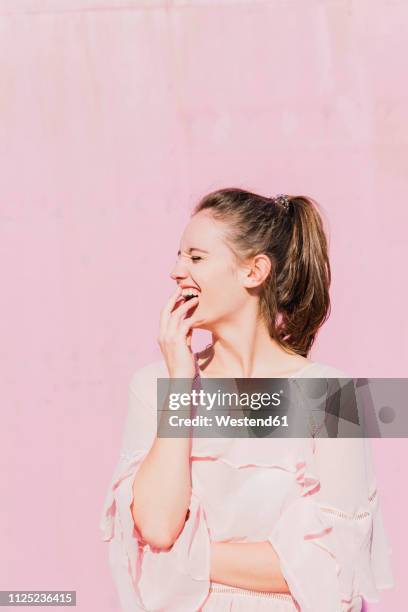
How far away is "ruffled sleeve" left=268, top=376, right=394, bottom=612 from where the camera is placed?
5.45ft

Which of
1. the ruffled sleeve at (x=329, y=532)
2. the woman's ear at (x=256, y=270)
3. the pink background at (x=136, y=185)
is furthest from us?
the pink background at (x=136, y=185)

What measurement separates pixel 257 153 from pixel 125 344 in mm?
671

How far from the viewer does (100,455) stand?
2.67m

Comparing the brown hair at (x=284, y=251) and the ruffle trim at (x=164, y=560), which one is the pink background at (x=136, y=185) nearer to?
the brown hair at (x=284, y=251)

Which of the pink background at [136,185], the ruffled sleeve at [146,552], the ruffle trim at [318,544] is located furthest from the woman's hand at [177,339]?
the pink background at [136,185]

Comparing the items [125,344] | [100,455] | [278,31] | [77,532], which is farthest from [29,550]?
[278,31]

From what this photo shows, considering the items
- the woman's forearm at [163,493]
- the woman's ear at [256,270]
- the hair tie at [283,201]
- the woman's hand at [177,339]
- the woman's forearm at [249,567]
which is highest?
the hair tie at [283,201]

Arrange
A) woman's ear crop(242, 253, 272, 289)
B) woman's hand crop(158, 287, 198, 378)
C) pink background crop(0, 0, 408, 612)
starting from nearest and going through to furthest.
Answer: woman's hand crop(158, 287, 198, 378) → woman's ear crop(242, 253, 272, 289) → pink background crop(0, 0, 408, 612)

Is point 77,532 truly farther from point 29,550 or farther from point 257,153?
point 257,153

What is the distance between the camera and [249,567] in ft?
5.49

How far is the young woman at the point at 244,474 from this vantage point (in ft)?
5.52

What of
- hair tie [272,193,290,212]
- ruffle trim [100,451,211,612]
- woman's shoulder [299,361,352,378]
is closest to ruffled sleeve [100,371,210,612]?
ruffle trim [100,451,211,612]

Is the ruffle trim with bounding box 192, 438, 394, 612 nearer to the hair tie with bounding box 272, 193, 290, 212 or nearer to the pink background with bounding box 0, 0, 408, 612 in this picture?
the hair tie with bounding box 272, 193, 290, 212

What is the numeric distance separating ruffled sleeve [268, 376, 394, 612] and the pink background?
0.90 meters
